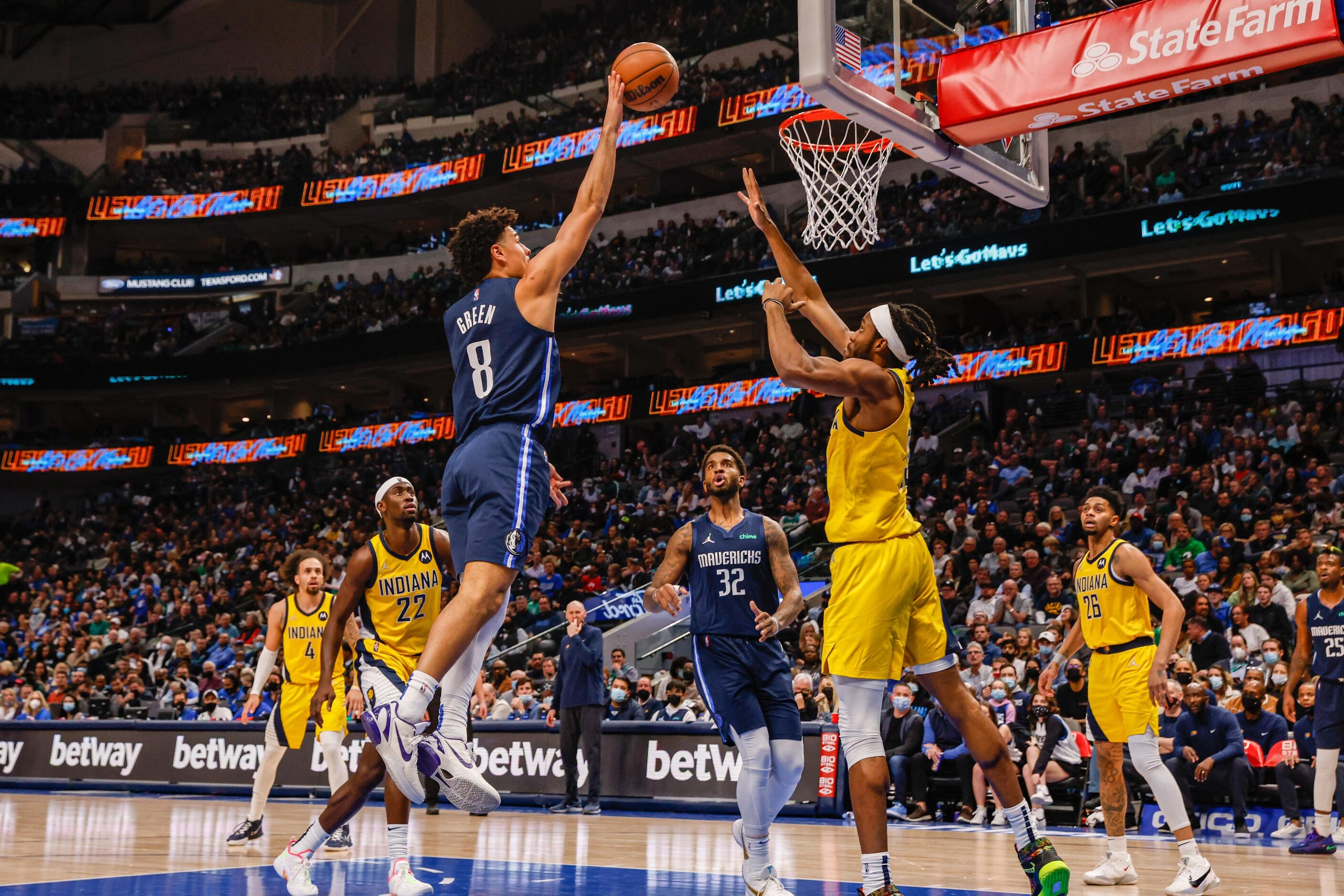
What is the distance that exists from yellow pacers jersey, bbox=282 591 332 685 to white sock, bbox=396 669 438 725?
6321 mm

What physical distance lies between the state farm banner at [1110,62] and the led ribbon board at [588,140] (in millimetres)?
24523

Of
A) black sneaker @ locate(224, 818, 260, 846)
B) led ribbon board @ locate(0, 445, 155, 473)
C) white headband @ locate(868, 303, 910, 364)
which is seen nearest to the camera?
white headband @ locate(868, 303, 910, 364)

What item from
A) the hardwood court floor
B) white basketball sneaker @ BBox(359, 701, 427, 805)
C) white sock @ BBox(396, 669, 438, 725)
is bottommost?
the hardwood court floor

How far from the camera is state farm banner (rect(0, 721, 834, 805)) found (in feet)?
45.1

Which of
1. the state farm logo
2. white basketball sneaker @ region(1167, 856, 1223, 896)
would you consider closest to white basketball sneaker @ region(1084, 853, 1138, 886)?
white basketball sneaker @ region(1167, 856, 1223, 896)

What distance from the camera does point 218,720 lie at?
17609 mm

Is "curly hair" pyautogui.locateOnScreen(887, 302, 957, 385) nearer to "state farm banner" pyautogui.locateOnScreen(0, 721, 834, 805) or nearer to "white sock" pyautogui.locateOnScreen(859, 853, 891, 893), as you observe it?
"white sock" pyautogui.locateOnScreen(859, 853, 891, 893)

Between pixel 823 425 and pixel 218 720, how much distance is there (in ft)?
46.5

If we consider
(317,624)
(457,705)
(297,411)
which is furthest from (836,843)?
(297,411)

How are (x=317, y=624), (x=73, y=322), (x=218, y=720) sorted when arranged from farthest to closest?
(x=73, y=322) → (x=218, y=720) → (x=317, y=624)

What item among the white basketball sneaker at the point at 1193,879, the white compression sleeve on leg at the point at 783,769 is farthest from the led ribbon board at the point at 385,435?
the white basketball sneaker at the point at 1193,879

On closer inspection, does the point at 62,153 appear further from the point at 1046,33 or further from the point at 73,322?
the point at 1046,33

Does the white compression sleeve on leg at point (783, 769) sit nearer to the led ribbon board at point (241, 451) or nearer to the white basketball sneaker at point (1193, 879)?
the white basketball sneaker at point (1193, 879)

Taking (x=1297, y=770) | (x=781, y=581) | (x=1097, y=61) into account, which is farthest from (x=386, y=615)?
(x=1297, y=770)
